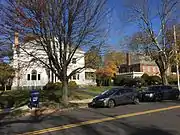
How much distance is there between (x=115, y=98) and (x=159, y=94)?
20.4 ft

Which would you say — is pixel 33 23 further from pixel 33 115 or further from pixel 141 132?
pixel 141 132

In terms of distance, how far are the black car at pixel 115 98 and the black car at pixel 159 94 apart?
2.66 metres

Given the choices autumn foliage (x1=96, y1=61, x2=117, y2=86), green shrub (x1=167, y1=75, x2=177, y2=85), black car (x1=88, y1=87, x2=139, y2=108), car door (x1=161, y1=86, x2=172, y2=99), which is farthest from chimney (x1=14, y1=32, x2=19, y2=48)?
green shrub (x1=167, y1=75, x2=177, y2=85)

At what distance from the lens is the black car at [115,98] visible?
77.8ft

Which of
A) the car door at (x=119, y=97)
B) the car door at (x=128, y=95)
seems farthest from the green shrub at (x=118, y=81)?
the car door at (x=119, y=97)

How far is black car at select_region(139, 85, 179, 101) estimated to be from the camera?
93.4 feet

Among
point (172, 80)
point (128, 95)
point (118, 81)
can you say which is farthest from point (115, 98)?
point (172, 80)

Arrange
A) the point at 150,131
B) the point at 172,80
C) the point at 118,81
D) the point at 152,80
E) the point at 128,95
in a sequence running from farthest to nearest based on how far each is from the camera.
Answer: the point at 172,80 < the point at 118,81 < the point at 152,80 < the point at 128,95 < the point at 150,131

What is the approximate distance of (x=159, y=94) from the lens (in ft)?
94.3

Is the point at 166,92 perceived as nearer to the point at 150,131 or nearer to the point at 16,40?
the point at 16,40

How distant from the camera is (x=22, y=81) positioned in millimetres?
50062

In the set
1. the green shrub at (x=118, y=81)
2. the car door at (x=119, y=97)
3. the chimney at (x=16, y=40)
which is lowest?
the car door at (x=119, y=97)

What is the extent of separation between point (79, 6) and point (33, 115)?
806 centimetres

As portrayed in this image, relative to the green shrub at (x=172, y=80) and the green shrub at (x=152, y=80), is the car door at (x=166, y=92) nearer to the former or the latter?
the green shrub at (x=152, y=80)
